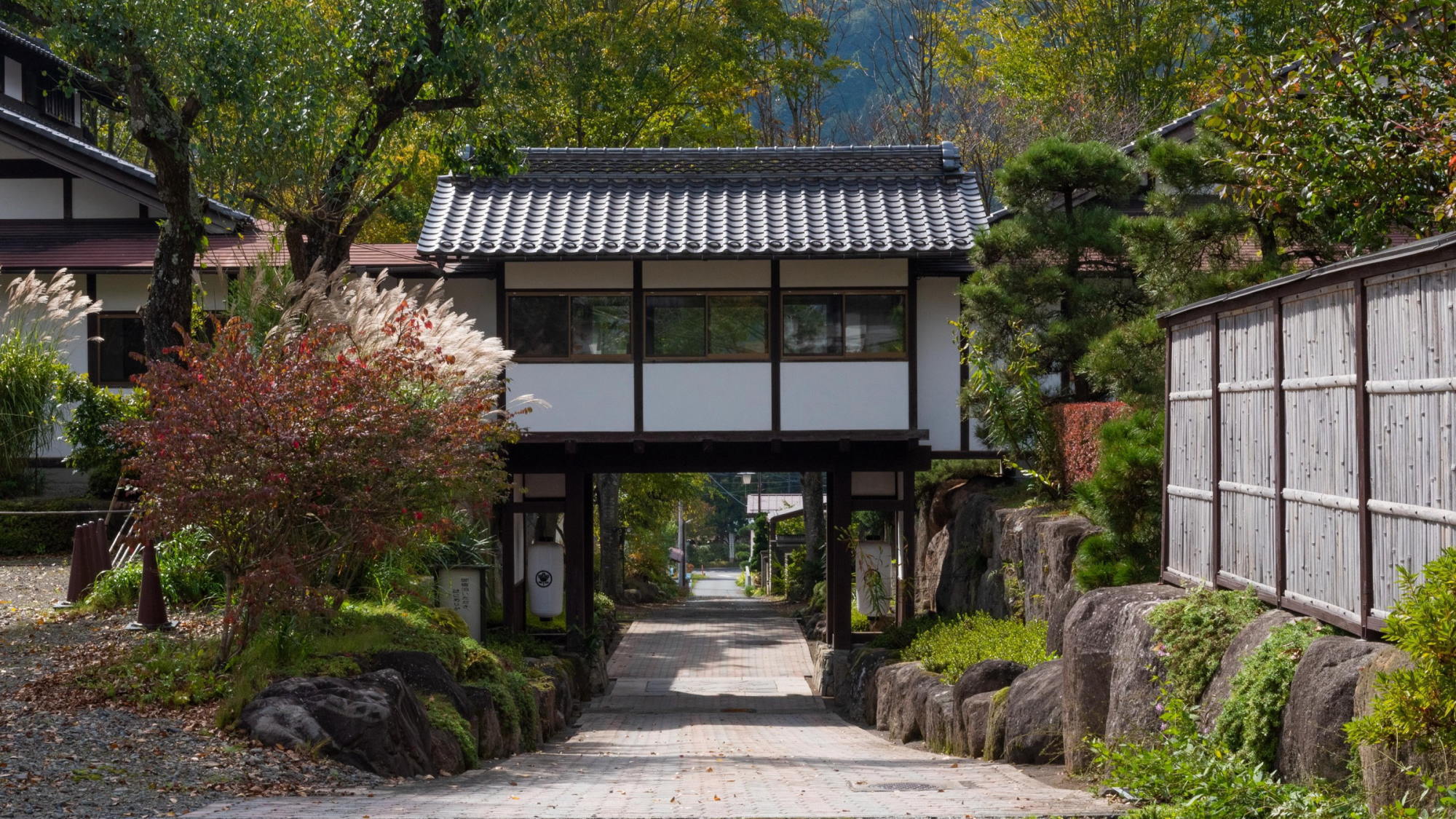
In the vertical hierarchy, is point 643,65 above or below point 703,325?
above

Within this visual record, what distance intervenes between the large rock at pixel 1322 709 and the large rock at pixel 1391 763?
6.4 inches

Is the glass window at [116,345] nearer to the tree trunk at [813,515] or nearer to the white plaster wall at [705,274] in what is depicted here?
the white plaster wall at [705,274]

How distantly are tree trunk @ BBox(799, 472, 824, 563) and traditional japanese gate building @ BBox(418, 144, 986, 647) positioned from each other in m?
11.2

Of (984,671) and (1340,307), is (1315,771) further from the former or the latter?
(984,671)

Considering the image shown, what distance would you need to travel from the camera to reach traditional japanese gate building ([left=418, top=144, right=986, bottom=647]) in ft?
54.6

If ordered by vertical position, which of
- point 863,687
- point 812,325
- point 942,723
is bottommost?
point 863,687

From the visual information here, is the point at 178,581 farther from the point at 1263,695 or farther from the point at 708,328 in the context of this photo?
the point at 1263,695

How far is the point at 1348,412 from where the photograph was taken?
7062 millimetres

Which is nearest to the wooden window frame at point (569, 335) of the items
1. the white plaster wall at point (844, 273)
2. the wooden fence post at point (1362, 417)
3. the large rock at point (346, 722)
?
the white plaster wall at point (844, 273)

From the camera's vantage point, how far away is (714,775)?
29.7 ft

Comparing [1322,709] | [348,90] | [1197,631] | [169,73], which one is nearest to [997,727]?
[1197,631]

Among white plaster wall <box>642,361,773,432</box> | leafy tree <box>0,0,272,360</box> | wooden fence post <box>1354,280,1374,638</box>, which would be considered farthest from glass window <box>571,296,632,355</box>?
wooden fence post <box>1354,280,1374,638</box>

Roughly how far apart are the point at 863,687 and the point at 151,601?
8274 millimetres

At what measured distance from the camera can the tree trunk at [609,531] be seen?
1117 inches
